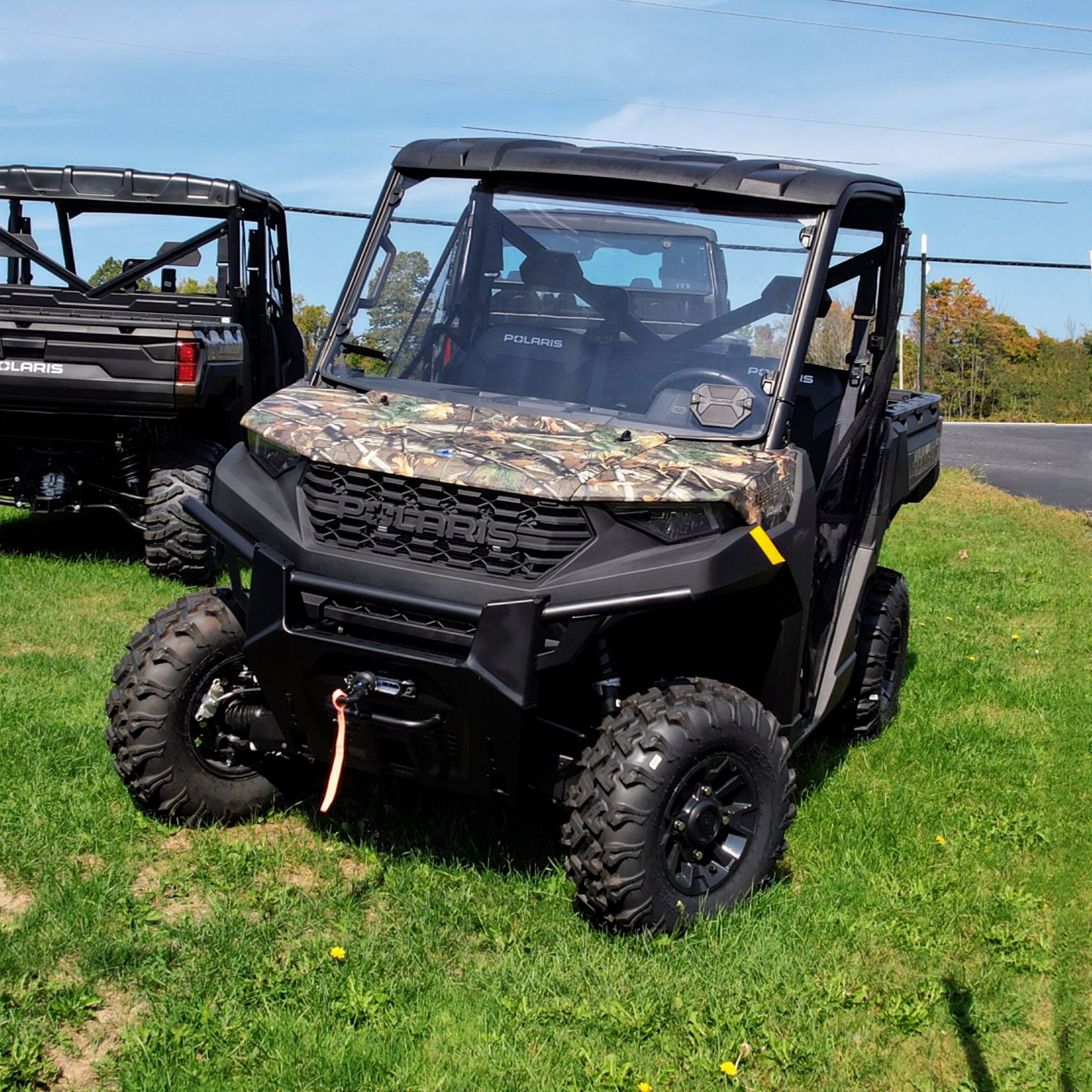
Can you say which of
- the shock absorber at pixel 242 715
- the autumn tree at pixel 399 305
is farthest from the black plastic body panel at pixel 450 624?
the autumn tree at pixel 399 305

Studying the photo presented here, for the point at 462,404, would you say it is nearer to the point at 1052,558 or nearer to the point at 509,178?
the point at 509,178

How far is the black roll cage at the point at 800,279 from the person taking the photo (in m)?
4.22

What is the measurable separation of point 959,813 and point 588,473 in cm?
232

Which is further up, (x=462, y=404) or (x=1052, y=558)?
(x=462, y=404)

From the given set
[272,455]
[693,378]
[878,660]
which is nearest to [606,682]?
[693,378]

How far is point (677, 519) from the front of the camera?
3.75 metres

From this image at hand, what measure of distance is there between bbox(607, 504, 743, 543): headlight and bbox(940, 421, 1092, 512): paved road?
7.44 m

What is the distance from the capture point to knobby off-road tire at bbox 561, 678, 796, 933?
147 inches

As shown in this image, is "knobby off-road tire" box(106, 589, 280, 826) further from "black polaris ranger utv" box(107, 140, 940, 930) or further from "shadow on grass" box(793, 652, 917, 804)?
"shadow on grass" box(793, 652, 917, 804)

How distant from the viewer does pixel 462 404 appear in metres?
4.36

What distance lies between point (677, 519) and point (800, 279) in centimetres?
104

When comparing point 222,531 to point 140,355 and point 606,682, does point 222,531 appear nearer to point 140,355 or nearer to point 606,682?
point 606,682

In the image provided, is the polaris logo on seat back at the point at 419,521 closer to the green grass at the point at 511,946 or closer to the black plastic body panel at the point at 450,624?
the black plastic body panel at the point at 450,624

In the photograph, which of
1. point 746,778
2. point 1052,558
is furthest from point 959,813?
point 1052,558
